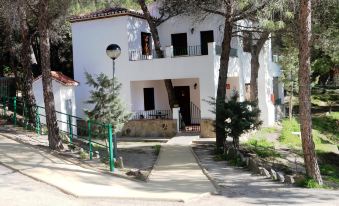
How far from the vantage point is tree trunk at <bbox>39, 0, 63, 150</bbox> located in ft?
46.2

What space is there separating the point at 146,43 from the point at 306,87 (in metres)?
14.9

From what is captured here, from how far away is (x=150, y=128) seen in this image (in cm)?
2438

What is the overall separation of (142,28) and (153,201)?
Answer: 57.5 feet

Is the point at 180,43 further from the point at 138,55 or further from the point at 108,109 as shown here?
the point at 108,109

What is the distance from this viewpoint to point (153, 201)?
994 centimetres

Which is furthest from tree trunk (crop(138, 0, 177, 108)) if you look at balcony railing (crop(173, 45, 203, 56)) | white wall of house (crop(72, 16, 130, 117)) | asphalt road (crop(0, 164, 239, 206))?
asphalt road (crop(0, 164, 239, 206))

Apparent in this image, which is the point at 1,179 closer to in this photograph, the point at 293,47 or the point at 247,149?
the point at 247,149

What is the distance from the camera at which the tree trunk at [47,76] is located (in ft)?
46.2

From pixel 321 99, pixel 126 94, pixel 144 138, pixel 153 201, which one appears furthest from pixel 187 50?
pixel 321 99

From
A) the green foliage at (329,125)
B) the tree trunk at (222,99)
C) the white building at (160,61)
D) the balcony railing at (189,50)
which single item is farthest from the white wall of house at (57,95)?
the green foliage at (329,125)

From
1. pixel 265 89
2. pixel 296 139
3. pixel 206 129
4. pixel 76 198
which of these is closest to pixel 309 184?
pixel 76 198

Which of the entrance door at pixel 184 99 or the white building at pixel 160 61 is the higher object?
the white building at pixel 160 61

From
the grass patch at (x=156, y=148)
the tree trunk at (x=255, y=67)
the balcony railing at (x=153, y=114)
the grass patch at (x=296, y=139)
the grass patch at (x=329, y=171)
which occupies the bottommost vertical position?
the grass patch at (x=329, y=171)

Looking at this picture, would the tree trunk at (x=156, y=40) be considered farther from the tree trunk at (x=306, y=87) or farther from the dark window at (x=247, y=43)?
the tree trunk at (x=306, y=87)
